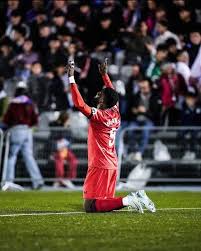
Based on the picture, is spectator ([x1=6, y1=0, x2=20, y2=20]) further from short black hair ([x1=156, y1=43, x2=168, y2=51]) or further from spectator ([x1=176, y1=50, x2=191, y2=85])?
spectator ([x1=176, y1=50, x2=191, y2=85])

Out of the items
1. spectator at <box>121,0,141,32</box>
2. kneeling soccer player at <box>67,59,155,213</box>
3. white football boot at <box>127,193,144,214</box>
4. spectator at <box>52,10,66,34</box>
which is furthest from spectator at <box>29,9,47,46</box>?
white football boot at <box>127,193,144,214</box>

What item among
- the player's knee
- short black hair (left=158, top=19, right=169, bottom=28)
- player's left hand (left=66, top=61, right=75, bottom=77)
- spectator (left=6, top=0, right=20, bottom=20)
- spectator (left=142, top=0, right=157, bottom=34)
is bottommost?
the player's knee

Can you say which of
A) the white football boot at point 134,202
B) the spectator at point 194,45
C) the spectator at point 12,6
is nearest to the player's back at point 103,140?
the white football boot at point 134,202

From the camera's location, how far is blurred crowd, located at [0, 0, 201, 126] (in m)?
23.1

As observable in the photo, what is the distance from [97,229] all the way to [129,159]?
36.6 feet

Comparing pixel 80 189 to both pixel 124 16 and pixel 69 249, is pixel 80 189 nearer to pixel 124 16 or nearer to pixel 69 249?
pixel 124 16

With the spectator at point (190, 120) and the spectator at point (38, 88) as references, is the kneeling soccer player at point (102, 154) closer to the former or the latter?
the spectator at point (190, 120)

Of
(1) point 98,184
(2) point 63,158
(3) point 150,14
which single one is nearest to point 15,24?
(3) point 150,14

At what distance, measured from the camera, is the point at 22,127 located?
2300cm

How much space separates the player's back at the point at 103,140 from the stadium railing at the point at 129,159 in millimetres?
7745

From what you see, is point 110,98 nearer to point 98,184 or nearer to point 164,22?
point 98,184

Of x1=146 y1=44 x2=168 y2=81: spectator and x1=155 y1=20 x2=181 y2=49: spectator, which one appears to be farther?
x1=155 y1=20 x2=181 y2=49: spectator

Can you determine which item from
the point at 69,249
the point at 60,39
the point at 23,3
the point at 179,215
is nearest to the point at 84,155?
the point at 60,39

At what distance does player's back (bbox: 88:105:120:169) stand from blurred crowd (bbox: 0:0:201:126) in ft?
23.6
